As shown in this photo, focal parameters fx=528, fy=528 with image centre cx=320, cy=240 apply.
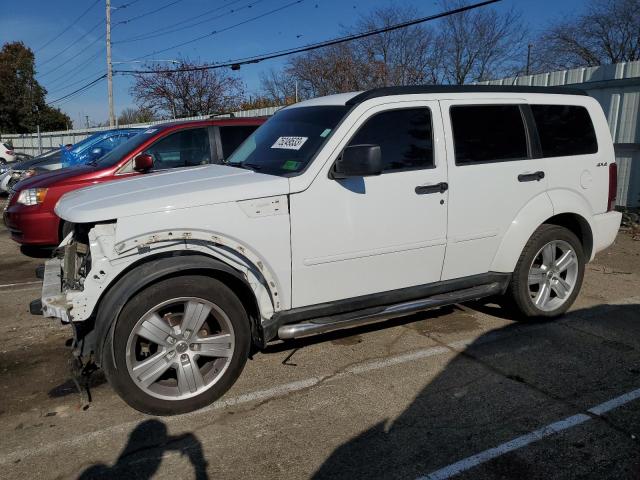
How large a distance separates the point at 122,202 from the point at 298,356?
1856 mm

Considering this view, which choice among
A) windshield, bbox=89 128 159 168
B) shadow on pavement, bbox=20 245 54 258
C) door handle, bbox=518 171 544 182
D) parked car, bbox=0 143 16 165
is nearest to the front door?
door handle, bbox=518 171 544 182

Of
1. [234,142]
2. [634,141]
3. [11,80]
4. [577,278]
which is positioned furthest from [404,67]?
[11,80]

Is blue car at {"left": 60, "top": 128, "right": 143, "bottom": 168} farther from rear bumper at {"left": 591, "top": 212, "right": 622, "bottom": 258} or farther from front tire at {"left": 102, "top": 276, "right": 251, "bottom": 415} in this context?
rear bumper at {"left": 591, "top": 212, "right": 622, "bottom": 258}

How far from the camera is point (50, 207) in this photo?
6.86 meters

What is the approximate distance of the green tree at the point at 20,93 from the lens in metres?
48.0

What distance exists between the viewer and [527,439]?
307cm

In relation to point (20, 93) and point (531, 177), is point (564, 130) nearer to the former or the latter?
point (531, 177)

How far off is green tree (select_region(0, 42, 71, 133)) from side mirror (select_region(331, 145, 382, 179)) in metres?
53.8

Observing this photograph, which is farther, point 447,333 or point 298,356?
point 447,333

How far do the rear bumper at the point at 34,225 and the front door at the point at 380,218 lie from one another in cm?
468

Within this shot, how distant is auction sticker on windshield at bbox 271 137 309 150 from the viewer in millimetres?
3957

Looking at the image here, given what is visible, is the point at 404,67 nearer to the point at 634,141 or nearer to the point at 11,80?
the point at 634,141

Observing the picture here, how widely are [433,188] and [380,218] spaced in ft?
1.73

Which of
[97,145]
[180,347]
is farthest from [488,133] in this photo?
[97,145]
